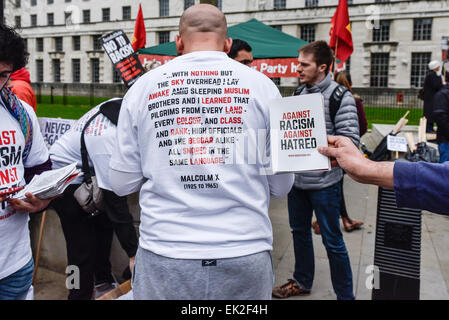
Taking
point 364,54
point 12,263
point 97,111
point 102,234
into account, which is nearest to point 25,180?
point 12,263

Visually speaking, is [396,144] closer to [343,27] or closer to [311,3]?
[343,27]

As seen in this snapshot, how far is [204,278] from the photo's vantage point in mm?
1655

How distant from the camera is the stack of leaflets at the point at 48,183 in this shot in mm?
2115

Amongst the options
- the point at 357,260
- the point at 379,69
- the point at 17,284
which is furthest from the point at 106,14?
the point at 17,284

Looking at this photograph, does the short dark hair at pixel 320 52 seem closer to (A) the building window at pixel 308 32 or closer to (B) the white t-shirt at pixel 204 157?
(B) the white t-shirt at pixel 204 157

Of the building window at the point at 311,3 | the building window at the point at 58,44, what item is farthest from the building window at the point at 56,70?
the building window at the point at 311,3

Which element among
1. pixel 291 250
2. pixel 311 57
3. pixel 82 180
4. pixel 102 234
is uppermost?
pixel 311 57

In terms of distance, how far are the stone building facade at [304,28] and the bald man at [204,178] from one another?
120ft

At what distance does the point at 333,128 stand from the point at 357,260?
1.89m

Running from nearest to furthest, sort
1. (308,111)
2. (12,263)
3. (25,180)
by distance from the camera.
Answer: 1. (308,111)
2. (12,263)
3. (25,180)

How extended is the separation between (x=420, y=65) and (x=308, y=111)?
138 feet

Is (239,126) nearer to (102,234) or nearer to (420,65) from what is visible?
(102,234)

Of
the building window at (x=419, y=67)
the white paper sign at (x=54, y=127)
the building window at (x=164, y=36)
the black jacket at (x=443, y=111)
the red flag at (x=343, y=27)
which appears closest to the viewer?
the white paper sign at (x=54, y=127)
